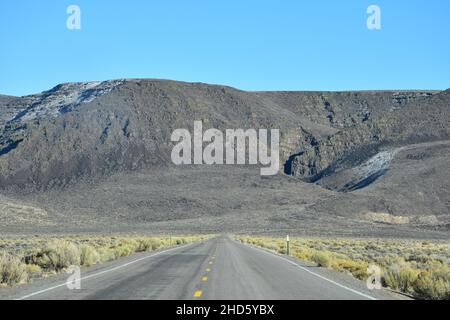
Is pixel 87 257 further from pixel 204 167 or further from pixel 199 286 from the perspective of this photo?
pixel 204 167

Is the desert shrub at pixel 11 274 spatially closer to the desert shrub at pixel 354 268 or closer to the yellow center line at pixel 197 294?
the yellow center line at pixel 197 294

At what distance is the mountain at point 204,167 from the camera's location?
4149 inches

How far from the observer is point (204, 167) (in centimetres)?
13300

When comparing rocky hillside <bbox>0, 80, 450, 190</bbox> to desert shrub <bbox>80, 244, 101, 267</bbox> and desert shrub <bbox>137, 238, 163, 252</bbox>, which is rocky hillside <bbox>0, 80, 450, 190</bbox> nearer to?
desert shrub <bbox>137, 238, 163, 252</bbox>

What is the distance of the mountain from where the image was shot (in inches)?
4149

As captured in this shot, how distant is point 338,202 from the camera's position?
358 ft

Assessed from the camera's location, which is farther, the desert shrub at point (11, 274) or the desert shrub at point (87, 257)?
the desert shrub at point (87, 257)

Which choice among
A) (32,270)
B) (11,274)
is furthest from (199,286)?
(32,270)

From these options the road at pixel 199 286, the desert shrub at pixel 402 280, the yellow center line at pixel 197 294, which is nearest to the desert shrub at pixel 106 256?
the road at pixel 199 286

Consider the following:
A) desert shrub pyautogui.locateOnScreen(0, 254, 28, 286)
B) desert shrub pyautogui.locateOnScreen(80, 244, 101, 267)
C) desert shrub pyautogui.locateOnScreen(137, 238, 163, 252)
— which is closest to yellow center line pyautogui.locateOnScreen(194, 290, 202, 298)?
desert shrub pyautogui.locateOnScreen(0, 254, 28, 286)
